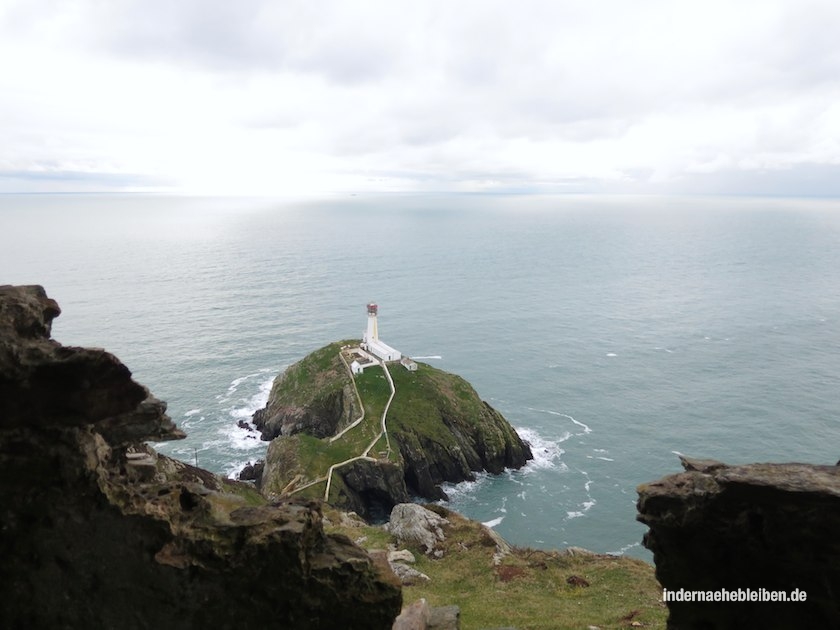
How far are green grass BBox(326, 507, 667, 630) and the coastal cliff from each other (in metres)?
25.8

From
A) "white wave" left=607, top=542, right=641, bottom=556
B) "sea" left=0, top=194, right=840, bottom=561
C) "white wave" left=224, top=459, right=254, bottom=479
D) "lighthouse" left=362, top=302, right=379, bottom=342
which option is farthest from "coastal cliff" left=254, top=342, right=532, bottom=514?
"white wave" left=607, top=542, right=641, bottom=556

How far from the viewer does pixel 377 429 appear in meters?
73.1

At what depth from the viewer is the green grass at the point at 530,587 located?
27.0m

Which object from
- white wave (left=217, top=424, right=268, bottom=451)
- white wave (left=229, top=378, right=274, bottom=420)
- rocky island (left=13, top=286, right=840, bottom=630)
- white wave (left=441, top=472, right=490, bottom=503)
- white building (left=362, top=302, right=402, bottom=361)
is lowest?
white wave (left=441, top=472, right=490, bottom=503)

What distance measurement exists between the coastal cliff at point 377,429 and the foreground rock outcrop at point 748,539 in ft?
163

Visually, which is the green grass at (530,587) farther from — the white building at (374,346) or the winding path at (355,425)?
the white building at (374,346)

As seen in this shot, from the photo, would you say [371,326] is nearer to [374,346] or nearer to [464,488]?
[374,346]

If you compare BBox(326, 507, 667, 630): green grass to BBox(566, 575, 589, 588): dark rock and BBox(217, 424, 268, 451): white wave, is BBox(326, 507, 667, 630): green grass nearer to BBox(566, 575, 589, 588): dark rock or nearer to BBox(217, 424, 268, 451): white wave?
BBox(566, 575, 589, 588): dark rock

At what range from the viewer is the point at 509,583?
33.0 meters

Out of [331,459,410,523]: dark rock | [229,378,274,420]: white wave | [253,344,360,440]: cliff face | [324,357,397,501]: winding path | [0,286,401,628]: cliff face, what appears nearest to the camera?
→ [0,286,401,628]: cliff face

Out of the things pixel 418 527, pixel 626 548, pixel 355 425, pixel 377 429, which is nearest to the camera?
pixel 418 527

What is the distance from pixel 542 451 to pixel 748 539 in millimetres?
62197

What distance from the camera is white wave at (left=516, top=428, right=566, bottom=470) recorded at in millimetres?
74250

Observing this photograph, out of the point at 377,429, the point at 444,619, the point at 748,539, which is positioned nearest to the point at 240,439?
the point at 377,429
